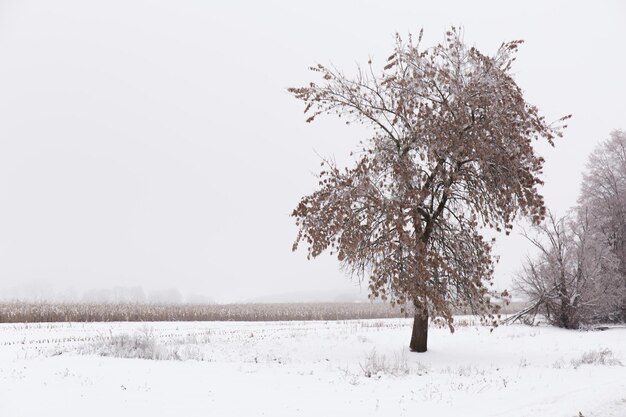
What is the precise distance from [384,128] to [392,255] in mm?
4165

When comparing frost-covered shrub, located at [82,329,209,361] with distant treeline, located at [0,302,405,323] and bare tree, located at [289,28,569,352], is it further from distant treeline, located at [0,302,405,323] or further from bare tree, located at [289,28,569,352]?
distant treeline, located at [0,302,405,323]

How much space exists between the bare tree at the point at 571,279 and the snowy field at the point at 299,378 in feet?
21.6

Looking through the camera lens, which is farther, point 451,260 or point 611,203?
point 611,203

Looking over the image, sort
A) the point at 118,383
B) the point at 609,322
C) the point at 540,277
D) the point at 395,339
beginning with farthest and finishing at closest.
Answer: the point at 609,322, the point at 540,277, the point at 395,339, the point at 118,383

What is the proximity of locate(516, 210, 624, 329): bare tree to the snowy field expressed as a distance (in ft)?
21.6

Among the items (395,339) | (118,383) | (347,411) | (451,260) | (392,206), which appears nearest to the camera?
(347,411)

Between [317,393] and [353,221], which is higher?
[353,221]

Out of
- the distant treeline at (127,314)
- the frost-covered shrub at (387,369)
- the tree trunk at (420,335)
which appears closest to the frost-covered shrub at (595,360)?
the tree trunk at (420,335)

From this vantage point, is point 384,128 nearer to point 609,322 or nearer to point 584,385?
point 584,385

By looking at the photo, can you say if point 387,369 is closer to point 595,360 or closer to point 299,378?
point 299,378

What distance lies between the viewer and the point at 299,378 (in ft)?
36.4

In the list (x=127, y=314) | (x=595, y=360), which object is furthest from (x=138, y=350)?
(x=127, y=314)

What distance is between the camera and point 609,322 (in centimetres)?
2672

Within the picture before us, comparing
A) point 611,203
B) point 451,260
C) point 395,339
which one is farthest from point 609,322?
point 451,260
